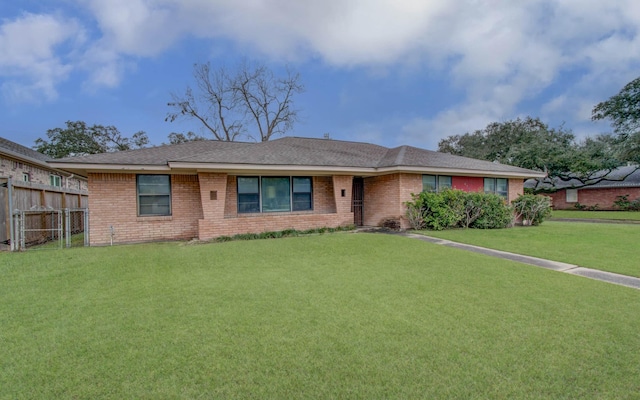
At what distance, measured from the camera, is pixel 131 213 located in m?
10.8

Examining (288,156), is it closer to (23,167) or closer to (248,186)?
(248,186)

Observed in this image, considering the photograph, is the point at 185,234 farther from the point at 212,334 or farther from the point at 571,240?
the point at 571,240

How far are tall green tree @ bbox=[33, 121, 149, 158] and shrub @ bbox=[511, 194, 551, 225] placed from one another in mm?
37086

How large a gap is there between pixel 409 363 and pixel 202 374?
1.80m

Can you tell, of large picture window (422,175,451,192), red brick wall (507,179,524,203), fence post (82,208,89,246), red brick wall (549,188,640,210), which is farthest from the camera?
red brick wall (549,188,640,210)

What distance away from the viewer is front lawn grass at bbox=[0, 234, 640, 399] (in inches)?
96.6

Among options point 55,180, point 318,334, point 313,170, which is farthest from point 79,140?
point 318,334

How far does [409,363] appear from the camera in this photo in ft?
8.95

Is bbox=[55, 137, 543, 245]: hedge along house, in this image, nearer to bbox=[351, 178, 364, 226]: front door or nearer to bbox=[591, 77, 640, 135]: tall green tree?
bbox=[351, 178, 364, 226]: front door

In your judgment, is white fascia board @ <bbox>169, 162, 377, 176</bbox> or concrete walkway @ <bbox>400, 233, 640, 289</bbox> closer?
concrete walkway @ <bbox>400, 233, 640, 289</bbox>

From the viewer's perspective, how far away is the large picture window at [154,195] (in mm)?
10961

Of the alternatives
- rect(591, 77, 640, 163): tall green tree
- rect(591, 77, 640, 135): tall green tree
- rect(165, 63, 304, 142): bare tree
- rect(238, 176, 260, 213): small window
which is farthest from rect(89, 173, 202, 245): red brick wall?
rect(591, 77, 640, 135): tall green tree

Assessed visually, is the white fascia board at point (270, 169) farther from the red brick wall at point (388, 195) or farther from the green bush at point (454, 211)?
the green bush at point (454, 211)

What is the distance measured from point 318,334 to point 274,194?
9740mm
